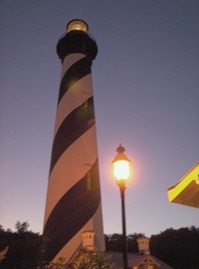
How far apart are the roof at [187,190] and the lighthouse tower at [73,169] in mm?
10529

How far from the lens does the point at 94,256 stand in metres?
9.25

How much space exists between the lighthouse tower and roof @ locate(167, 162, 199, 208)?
10529 millimetres

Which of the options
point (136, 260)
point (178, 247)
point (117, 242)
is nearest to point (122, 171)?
point (136, 260)

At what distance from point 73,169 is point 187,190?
13141 mm

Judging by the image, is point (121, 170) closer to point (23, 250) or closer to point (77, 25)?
point (23, 250)

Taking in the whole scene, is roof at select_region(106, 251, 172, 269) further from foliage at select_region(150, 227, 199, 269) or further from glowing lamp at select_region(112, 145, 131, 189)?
foliage at select_region(150, 227, 199, 269)

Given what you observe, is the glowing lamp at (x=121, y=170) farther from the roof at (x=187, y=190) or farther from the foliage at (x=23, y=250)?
the foliage at (x=23, y=250)

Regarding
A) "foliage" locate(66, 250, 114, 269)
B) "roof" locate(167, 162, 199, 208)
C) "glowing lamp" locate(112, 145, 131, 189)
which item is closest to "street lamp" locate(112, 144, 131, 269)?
"glowing lamp" locate(112, 145, 131, 189)

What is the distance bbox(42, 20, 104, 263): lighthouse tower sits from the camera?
17.0 metres

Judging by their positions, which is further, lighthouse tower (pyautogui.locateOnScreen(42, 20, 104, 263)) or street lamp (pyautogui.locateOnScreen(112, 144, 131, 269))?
lighthouse tower (pyautogui.locateOnScreen(42, 20, 104, 263))

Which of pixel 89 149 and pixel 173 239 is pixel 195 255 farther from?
pixel 89 149

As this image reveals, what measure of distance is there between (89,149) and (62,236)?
494 cm

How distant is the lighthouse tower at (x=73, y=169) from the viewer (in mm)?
17000

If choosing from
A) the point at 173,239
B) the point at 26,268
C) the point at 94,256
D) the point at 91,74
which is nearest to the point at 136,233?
the point at 173,239
